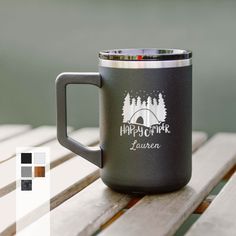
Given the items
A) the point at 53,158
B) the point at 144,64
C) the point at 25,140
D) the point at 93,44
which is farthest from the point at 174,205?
the point at 93,44

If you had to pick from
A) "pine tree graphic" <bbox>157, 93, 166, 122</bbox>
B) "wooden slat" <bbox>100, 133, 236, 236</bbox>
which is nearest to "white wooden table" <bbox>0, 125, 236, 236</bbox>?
"wooden slat" <bbox>100, 133, 236, 236</bbox>

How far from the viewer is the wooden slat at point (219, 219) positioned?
0.64 metres

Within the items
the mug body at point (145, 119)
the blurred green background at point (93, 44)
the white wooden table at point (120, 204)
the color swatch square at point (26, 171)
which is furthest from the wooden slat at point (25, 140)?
the blurred green background at point (93, 44)

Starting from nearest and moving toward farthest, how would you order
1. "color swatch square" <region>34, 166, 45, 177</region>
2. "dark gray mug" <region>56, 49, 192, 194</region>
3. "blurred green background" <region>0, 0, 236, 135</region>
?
"dark gray mug" <region>56, 49, 192, 194</region> → "color swatch square" <region>34, 166, 45, 177</region> → "blurred green background" <region>0, 0, 236, 135</region>

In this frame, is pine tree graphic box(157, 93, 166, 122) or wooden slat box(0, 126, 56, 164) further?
wooden slat box(0, 126, 56, 164)

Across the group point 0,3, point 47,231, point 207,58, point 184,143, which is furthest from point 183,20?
point 47,231

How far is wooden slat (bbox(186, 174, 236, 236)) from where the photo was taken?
643 mm

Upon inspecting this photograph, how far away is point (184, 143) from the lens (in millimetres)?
783

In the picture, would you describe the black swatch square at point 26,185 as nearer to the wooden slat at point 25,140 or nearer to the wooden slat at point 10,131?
the wooden slat at point 25,140

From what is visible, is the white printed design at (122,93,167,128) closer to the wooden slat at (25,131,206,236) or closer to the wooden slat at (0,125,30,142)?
the wooden slat at (25,131,206,236)

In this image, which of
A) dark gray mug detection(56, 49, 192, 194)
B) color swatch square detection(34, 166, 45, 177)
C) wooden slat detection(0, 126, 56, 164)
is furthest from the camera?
wooden slat detection(0, 126, 56, 164)

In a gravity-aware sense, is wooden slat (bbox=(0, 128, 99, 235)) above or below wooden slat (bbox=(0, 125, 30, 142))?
below

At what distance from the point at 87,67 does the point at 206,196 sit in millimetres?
976

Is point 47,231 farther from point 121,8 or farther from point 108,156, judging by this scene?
point 121,8
